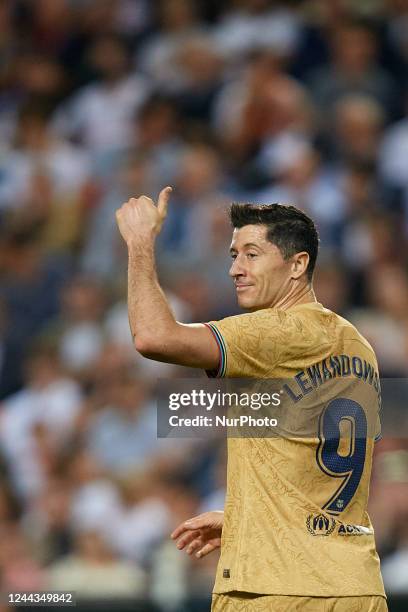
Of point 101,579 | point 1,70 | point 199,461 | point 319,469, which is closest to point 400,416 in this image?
point 199,461

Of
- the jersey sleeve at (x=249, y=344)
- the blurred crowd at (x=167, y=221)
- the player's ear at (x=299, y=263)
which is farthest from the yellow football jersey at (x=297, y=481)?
the blurred crowd at (x=167, y=221)

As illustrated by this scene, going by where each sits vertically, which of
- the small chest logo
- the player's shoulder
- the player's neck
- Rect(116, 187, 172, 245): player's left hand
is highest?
Rect(116, 187, 172, 245): player's left hand

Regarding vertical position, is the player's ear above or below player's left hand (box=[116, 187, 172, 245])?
below

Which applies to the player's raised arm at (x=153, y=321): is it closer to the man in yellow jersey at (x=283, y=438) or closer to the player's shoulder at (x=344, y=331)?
the man in yellow jersey at (x=283, y=438)

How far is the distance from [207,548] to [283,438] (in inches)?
21.8

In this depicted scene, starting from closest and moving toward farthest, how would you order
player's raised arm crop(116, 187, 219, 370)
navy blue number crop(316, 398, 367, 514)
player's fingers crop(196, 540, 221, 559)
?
player's raised arm crop(116, 187, 219, 370) < navy blue number crop(316, 398, 367, 514) < player's fingers crop(196, 540, 221, 559)

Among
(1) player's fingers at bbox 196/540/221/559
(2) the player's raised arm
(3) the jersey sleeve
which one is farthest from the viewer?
(1) player's fingers at bbox 196/540/221/559

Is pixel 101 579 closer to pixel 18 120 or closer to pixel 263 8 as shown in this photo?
pixel 18 120

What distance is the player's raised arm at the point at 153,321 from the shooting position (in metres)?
2.69

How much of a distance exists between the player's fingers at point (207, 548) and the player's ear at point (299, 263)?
87 centimetres

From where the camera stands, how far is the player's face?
10.1ft

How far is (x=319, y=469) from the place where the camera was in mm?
2939

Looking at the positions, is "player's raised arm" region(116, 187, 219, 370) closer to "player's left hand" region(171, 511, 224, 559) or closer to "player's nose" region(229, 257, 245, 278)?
"player's nose" region(229, 257, 245, 278)

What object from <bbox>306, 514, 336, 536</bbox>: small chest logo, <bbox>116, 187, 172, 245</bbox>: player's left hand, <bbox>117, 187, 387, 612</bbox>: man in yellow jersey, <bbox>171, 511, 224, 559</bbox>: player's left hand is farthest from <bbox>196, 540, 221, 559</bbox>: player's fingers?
<bbox>116, 187, 172, 245</bbox>: player's left hand
